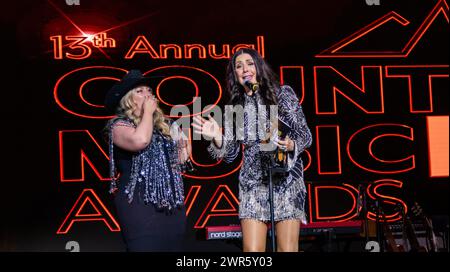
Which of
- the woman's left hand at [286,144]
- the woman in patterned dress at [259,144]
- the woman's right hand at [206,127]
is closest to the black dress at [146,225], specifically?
the woman in patterned dress at [259,144]

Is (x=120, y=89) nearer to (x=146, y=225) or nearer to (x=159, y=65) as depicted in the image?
(x=146, y=225)

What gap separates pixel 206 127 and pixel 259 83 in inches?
18.7

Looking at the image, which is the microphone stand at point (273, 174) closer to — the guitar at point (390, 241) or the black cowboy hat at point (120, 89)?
the black cowboy hat at point (120, 89)

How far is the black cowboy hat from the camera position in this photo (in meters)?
4.46

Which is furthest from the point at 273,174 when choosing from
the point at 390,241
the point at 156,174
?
the point at 390,241

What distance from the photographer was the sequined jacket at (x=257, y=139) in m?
4.26

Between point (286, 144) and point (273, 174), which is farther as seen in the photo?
point (273, 174)

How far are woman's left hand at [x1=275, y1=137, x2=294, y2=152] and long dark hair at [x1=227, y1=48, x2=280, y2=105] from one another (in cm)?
29

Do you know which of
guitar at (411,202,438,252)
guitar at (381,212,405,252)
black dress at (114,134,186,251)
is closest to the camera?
black dress at (114,134,186,251)

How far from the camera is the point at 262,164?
4.23m

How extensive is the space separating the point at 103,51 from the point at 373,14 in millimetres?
3258

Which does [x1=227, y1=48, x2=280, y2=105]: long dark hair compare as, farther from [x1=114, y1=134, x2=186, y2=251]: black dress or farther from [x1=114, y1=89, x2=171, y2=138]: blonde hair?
[x1=114, y1=134, x2=186, y2=251]: black dress

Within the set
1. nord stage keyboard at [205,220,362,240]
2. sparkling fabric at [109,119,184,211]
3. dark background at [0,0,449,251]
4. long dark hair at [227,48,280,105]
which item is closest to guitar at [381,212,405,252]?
nord stage keyboard at [205,220,362,240]

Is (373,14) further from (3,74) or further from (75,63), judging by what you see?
(3,74)
